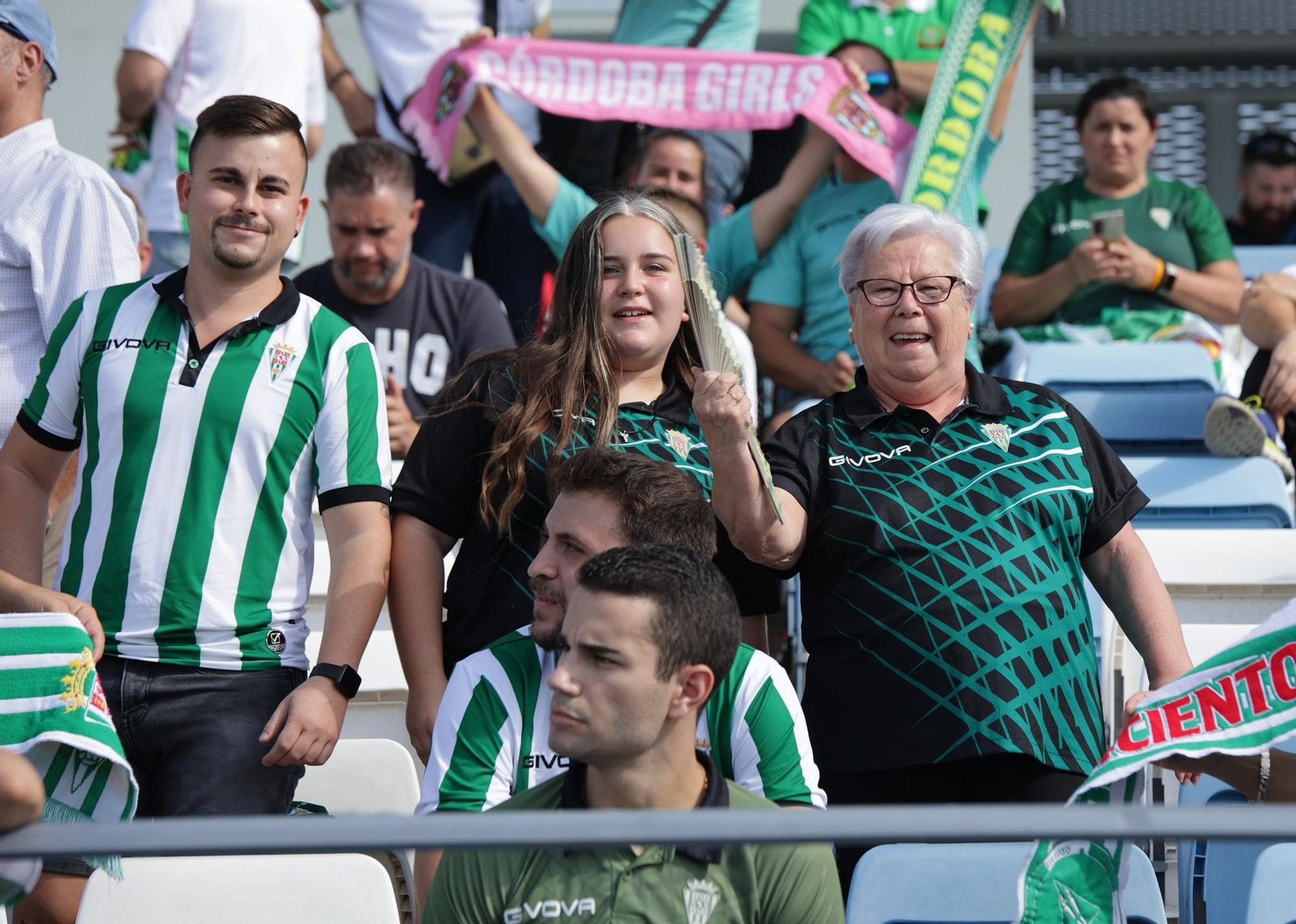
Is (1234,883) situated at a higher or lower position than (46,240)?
lower

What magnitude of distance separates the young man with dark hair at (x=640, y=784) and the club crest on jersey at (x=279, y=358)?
0.94m

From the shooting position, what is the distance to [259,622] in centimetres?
282

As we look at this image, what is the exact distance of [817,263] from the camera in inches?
201

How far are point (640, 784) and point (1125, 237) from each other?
370cm

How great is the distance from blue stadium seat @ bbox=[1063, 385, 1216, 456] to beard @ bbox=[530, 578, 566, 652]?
2.70 meters

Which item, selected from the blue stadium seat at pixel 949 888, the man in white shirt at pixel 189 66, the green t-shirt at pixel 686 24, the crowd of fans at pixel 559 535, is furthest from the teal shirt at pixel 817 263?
the blue stadium seat at pixel 949 888

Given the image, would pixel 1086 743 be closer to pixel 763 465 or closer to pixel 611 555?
pixel 763 465

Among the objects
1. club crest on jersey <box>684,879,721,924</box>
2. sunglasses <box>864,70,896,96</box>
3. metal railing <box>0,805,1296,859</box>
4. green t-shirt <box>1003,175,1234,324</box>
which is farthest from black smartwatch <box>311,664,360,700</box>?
green t-shirt <box>1003,175,1234,324</box>

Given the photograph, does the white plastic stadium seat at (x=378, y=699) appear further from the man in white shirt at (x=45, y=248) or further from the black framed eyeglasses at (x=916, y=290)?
the black framed eyeglasses at (x=916, y=290)

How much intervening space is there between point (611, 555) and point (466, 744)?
1.20 ft

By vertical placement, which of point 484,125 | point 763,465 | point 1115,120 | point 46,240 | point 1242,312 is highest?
point 1115,120

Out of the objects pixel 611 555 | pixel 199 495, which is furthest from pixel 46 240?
pixel 611 555

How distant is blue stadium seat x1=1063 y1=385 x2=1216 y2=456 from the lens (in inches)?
185

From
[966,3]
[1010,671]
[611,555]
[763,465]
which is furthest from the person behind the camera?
[966,3]
